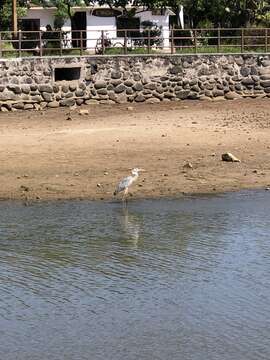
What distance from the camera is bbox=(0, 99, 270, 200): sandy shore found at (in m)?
13.4

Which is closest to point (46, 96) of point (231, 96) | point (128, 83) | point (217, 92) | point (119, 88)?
point (119, 88)

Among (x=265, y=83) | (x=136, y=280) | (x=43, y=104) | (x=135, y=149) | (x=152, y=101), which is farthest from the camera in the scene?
(x=265, y=83)

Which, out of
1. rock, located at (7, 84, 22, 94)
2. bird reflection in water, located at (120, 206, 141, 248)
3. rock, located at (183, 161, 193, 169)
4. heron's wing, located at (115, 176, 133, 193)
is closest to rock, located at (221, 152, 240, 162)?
rock, located at (183, 161, 193, 169)

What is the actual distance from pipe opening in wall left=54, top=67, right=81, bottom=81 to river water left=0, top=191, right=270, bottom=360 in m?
12.5

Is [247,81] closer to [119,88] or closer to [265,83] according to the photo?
[265,83]

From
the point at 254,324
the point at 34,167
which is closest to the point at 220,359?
the point at 254,324

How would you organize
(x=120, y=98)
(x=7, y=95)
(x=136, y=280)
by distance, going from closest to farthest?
1. (x=136, y=280)
2. (x=7, y=95)
3. (x=120, y=98)

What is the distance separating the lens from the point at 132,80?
24.4 meters

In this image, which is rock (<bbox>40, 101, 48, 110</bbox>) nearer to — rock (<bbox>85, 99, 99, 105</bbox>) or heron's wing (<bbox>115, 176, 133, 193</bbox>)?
rock (<bbox>85, 99, 99, 105</bbox>)

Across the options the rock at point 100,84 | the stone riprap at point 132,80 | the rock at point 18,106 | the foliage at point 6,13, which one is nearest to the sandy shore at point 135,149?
A: the rock at point 18,106

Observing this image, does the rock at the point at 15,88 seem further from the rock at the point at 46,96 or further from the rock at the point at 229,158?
the rock at the point at 229,158

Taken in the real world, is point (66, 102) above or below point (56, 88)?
below

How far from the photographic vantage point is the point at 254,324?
21.7 ft

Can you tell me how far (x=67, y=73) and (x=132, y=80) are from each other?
192 centimetres
